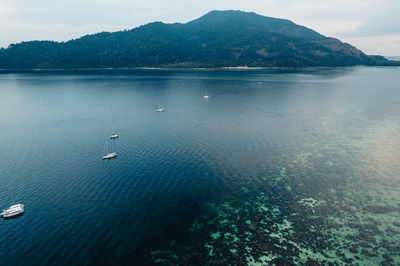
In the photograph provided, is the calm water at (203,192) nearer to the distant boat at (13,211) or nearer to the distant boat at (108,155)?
the distant boat at (108,155)

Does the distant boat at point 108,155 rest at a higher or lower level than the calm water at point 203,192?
higher

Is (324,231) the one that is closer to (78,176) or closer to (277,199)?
(277,199)

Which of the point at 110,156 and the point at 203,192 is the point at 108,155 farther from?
the point at 203,192

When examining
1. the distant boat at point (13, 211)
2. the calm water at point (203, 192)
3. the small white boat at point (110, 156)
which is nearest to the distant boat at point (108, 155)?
the small white boat at point (110, 156)

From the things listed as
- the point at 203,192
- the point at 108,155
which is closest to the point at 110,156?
the point at 108,155

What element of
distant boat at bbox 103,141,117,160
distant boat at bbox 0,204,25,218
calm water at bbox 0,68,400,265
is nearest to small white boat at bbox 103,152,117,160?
distant boat at bbox 103,141,117,160

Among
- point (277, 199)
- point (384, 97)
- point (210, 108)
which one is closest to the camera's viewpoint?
point (277, 199)

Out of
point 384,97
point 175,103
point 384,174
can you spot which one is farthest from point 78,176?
point 384,97
